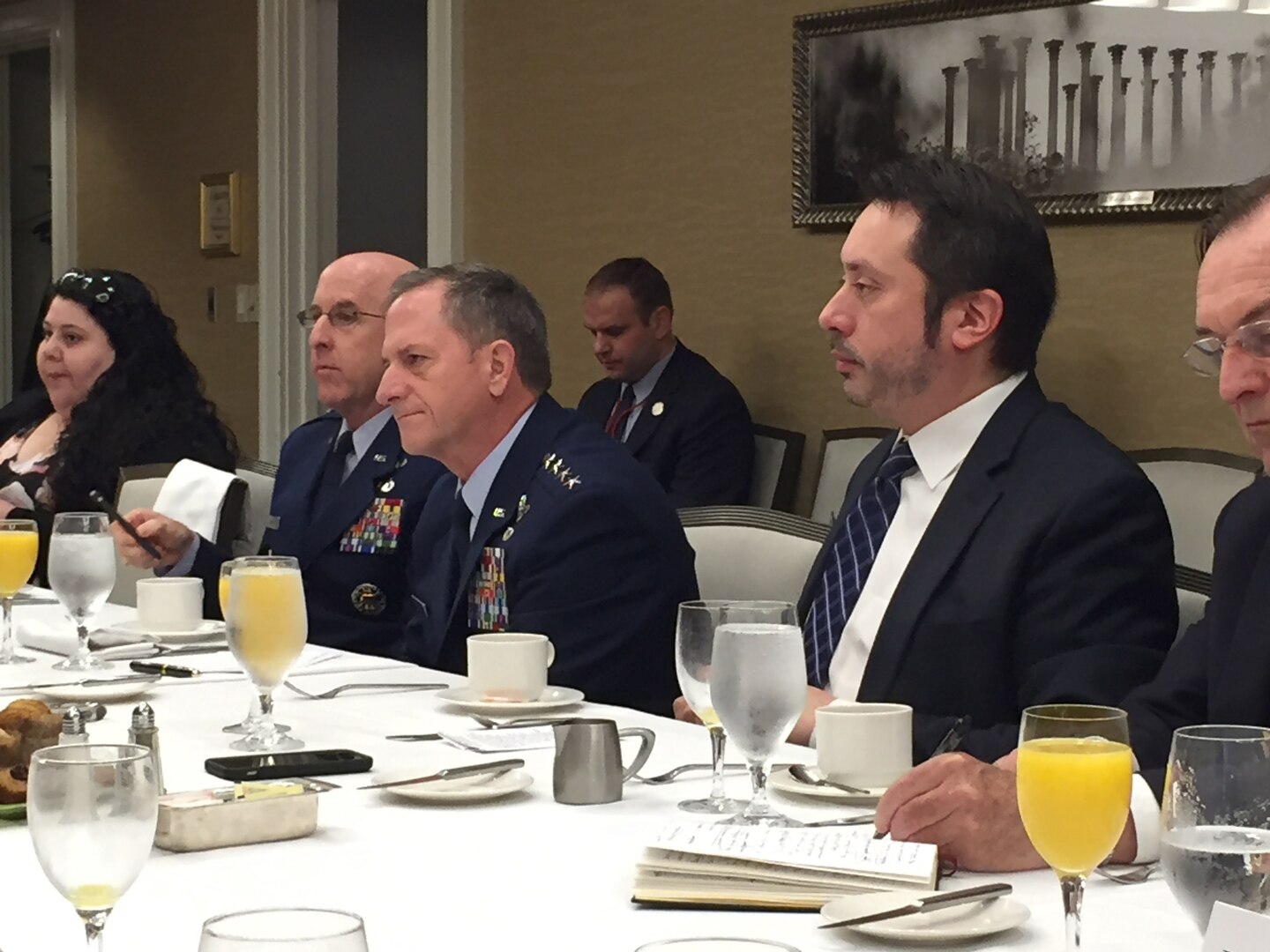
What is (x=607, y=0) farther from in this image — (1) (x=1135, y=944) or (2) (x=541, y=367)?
(1) (x=1135, y=944)

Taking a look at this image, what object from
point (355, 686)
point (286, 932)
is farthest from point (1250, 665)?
point (286, 932)

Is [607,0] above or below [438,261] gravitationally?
above

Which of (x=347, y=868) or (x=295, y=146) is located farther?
(x=295, y=146)

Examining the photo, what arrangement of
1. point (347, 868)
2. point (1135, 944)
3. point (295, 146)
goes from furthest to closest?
1. point (295, 146)
2. point (347, 868)
3. point (1135, 944)

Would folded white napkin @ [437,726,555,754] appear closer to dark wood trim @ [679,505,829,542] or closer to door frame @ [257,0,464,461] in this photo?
dark wood trim @ [679,505,829,542]

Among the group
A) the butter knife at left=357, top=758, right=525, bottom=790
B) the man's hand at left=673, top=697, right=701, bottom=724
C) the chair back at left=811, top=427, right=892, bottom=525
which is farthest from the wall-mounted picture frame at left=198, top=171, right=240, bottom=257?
the butter knife at left=357, top=758, right=525, bottom=790

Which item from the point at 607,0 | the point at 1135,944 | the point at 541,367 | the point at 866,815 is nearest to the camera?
the point at 1135,944

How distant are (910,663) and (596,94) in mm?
3555

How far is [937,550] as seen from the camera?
215 cm

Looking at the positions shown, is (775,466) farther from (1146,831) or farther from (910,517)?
(1146,831)

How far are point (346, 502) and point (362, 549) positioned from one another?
11cm

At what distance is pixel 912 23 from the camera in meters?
4.45

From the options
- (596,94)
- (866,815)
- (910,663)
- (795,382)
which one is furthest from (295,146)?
(866,815)

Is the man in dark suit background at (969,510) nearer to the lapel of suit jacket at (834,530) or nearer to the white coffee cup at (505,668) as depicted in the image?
the lapel of suit jacket at (834,530)
